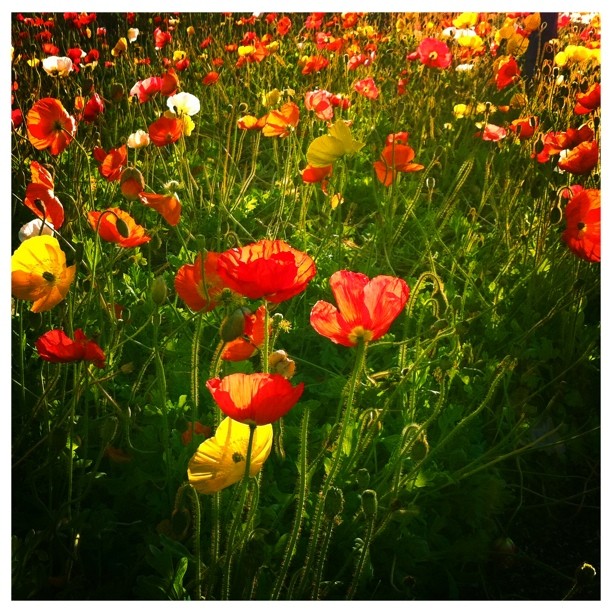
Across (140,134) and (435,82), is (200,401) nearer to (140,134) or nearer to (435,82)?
(140,134)

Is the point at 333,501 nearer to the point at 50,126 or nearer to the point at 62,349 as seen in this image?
the point at 62,349

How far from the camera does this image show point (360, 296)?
0.94 m

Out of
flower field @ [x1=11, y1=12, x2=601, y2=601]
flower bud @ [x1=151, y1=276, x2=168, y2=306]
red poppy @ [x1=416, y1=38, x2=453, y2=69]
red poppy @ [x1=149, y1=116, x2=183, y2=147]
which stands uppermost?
red poppy @ [x1=416, y1=38, x2=453, y2=69]

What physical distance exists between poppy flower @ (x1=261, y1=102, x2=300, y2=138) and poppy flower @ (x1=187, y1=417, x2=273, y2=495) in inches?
44.6

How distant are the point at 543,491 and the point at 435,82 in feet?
7.70

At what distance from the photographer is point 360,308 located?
927 millimetres

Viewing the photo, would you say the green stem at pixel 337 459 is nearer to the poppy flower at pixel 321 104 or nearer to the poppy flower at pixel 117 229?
the poppy flower at pixel 117 229

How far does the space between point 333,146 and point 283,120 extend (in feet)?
1.22

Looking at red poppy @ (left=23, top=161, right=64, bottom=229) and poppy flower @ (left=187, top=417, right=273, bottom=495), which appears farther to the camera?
red poppy @ (left=23, top=161, right=64, bottom=229)

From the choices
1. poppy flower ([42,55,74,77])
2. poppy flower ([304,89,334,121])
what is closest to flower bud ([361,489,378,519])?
poppy flower ([304,89,334,121])

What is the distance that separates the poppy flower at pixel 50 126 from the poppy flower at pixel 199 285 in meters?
0.57

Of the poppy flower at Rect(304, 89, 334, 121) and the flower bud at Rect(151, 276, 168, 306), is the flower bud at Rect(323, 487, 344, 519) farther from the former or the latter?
the poppy flower at Rect(304, 89, 334, 121)

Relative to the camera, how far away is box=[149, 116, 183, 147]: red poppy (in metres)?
1.73
